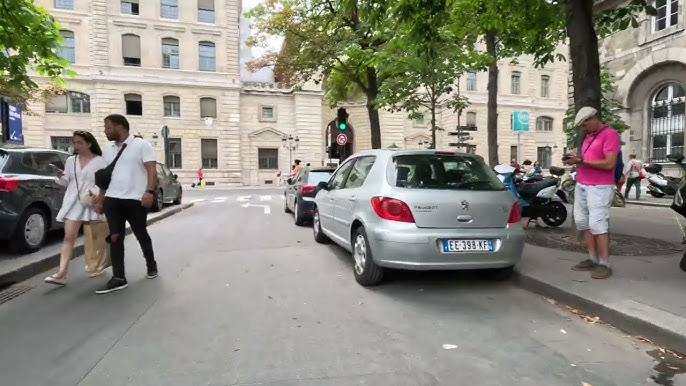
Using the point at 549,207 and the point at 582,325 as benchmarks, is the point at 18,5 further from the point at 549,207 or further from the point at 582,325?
the point at 549,207

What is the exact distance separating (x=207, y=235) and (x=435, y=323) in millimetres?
6423

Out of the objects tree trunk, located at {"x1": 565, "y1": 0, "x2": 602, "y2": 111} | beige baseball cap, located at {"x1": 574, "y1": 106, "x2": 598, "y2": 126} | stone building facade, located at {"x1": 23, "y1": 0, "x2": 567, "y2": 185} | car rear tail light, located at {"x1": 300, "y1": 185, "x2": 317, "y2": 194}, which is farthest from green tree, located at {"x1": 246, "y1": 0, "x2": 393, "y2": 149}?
stone building facade, located at {"x1": 23, "y1": 0, "x2": 567, "y2": 185}

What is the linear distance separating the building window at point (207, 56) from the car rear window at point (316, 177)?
31.5 m

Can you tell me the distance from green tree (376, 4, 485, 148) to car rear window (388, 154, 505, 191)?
10.3ft

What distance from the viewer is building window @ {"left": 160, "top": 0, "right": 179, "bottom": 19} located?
3781 cm

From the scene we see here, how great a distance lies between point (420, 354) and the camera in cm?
343

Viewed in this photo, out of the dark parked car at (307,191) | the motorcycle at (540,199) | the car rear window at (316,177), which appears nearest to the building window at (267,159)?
the dark parked car at (307,191)

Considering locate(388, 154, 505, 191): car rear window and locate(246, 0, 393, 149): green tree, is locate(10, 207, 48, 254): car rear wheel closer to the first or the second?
locate(388, 154, 505, 191): car rear window

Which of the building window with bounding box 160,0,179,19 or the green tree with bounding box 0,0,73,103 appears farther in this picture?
the building window with bounding box 160,0,179,19

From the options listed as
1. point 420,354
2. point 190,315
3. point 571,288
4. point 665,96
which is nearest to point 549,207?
point 571,288

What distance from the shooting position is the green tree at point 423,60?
8.05 m

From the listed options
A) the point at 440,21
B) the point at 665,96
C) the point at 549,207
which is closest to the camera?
the point at 440,21

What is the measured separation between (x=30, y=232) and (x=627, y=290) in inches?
302

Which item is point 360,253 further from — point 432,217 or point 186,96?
point 186,96
